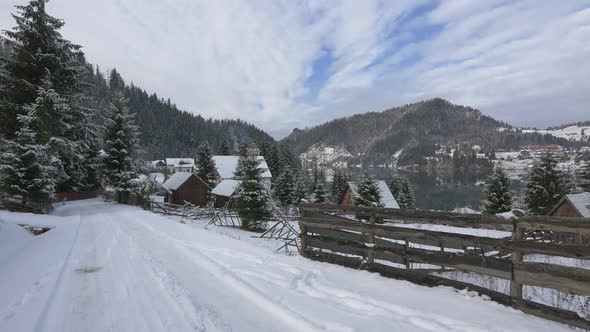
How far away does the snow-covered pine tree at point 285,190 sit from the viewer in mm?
55688

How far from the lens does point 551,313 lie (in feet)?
13.9

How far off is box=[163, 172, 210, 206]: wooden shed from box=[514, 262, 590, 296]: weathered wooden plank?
47.3 m

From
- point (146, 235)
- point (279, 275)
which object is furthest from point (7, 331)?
point (146, 235)

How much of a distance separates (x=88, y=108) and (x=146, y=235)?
2078 cm

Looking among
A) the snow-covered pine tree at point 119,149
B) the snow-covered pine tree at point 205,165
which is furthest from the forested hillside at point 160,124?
the snow-covered pine tree at point 119,149

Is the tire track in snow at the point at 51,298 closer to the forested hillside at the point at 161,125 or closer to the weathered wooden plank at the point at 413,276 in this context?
the weathered wooden plank at the point at 413,276

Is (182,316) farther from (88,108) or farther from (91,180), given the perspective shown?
(91,180)

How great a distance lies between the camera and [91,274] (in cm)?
685

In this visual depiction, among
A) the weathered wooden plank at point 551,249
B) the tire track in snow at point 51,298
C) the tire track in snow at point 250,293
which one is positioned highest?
the weathered wooden plank at point 551,249

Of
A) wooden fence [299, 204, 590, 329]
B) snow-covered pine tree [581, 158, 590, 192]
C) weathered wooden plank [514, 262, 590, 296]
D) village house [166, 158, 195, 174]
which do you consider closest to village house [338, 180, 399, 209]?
snow-covered pine tree [581, 158, 590, 192]

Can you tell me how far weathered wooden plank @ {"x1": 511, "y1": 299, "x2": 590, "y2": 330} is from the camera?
13.1 feet

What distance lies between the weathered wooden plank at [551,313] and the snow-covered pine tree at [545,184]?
1526 inches

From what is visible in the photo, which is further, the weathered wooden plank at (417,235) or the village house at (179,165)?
Result: the village house at (179,165)

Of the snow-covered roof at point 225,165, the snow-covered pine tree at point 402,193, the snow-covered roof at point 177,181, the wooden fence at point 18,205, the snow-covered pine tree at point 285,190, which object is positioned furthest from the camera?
the snow-covered roof at point 225,165
